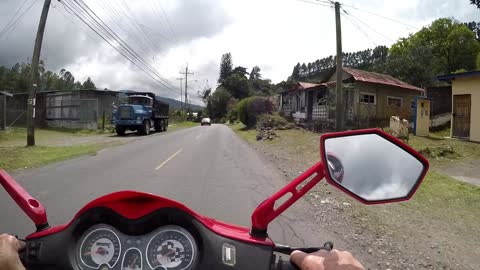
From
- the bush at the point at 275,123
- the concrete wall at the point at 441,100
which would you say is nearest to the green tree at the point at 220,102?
the bush at the point at 275,123

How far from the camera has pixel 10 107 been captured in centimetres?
4472

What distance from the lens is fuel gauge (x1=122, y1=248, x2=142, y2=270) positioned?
2006mm

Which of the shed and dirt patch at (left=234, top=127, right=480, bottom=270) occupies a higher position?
the shed

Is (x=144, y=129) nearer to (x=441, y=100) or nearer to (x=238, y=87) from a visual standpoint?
(x=441, y=100)

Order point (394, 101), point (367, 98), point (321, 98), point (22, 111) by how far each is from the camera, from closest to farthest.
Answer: point (367, 98) < point (394, 101) < point (321, 98) < point (22, 111)

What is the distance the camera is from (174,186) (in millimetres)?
9914

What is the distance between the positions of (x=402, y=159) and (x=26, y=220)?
6137 mm

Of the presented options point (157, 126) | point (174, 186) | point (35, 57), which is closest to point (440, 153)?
point (174, 186)

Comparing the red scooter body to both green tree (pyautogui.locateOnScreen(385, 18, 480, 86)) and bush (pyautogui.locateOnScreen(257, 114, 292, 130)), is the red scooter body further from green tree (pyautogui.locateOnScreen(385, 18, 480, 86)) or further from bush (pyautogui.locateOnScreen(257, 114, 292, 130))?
green tree (pyautogui.locateOnScreen(385, 18, 480, 86))

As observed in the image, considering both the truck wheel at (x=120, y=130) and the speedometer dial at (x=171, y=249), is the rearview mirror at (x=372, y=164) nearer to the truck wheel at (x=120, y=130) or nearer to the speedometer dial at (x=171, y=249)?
the speedometer dial at (x=171, y=249)

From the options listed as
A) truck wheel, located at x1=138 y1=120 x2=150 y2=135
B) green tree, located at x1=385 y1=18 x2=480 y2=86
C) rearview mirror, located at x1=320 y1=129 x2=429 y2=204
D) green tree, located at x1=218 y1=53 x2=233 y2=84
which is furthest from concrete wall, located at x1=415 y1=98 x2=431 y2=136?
green tree, located at x1=218 y1=53 x2=233 y2=84

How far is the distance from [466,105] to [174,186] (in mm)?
19132

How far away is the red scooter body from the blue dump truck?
3277cm

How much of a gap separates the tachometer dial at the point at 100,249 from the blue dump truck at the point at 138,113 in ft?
108
